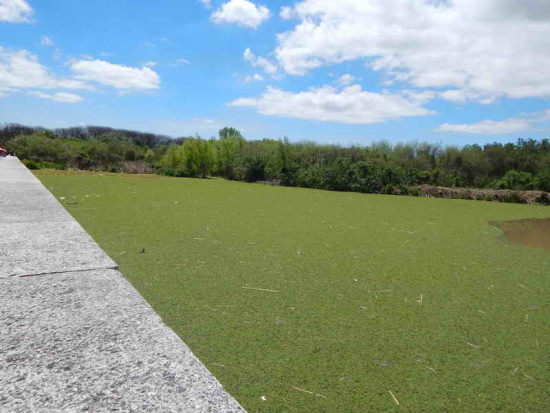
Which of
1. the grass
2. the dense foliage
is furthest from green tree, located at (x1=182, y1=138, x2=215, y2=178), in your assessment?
the grass

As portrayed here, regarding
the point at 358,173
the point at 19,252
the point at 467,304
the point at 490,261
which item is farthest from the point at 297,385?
the point at 358,173

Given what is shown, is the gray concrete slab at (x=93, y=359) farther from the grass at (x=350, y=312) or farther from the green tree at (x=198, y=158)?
the green tree at (x=198, y=158)

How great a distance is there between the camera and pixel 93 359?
1.10m

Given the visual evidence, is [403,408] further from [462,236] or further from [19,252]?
[462,236]

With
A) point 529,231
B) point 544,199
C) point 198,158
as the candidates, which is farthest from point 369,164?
point 198,158

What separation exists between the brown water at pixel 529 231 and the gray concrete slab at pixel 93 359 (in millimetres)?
3953

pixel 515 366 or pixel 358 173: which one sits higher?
pixel 358 173

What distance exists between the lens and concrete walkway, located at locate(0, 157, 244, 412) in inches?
36.9

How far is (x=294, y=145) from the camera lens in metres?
14.5

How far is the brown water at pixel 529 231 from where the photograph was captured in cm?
414

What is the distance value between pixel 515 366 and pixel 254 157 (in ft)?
43.9

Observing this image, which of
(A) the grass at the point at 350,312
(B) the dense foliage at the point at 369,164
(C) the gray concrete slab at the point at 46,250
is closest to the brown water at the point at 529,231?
(A) the grass at the point at 350,312

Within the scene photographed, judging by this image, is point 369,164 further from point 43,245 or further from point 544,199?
point 43,245

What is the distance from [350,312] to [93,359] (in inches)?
46.0
